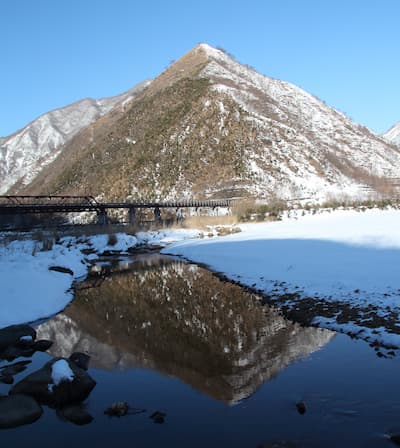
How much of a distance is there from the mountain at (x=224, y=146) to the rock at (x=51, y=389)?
6276 centimetres

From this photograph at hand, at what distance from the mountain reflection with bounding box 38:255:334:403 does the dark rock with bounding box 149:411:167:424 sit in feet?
4.61

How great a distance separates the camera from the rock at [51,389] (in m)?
8.85

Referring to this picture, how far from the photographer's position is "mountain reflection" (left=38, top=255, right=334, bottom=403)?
413 inches

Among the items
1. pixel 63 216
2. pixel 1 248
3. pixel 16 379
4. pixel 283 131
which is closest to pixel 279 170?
pixel 283 131

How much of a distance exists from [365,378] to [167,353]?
533cm

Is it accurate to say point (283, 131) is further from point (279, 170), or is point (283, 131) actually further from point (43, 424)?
point (43, 424)

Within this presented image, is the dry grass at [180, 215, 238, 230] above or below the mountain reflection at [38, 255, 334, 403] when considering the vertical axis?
above

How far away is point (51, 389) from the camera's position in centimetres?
886

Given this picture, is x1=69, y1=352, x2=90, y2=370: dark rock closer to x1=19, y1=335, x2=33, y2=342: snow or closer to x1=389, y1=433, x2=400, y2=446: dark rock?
x1=19, y1=335, x2=33, y2=342: snow

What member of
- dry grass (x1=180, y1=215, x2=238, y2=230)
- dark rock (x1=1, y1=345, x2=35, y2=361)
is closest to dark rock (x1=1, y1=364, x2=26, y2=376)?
dark rock (x1=1, y1=345, x2=35, y2=361)

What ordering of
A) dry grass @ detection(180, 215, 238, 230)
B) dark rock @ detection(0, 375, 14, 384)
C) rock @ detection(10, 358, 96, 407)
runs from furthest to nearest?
dry grass @ detection(180, 215, 238, 230), dark rock @ detection(0, 375, 14, 384), rock @ detection(10, 358, 96, 407)

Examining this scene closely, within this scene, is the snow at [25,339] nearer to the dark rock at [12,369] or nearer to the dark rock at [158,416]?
the dark rock at [12,369]

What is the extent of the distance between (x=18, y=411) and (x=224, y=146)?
81.7 meters

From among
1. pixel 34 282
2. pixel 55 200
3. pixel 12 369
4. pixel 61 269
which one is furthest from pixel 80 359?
pixel 55 200
